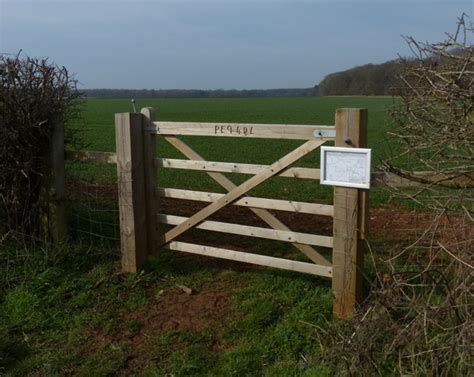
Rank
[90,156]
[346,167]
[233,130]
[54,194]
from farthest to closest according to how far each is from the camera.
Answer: [54,194] → [90,156] → [233,130] → [346,167]

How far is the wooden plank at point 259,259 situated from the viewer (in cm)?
533

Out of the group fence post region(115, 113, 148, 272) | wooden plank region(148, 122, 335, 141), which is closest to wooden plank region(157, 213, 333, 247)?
fence post region(115, 113, 148, 272)

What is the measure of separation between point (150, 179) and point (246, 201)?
121 centimetres

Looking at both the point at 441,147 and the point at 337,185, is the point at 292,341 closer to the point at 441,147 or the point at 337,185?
the point at 337,185

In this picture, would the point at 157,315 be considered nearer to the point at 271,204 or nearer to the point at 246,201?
the point at 246,201

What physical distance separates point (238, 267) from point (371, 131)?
2719 cm

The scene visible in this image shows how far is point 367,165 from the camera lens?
4680mm

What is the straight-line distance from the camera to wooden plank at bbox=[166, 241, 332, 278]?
17.5ft

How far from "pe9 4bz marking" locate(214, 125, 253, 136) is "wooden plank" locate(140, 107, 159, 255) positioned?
0.88 m

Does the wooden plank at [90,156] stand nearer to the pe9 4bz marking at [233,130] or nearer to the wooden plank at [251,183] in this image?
the wooden plank at [251,183]

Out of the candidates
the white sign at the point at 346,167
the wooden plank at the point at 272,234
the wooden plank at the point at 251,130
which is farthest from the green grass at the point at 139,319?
the wooden plank at the point at 251,130

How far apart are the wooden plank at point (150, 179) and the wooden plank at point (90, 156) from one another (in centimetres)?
37

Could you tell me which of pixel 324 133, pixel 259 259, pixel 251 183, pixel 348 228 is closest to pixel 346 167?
pixel 324 133

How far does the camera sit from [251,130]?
5.57 meters
